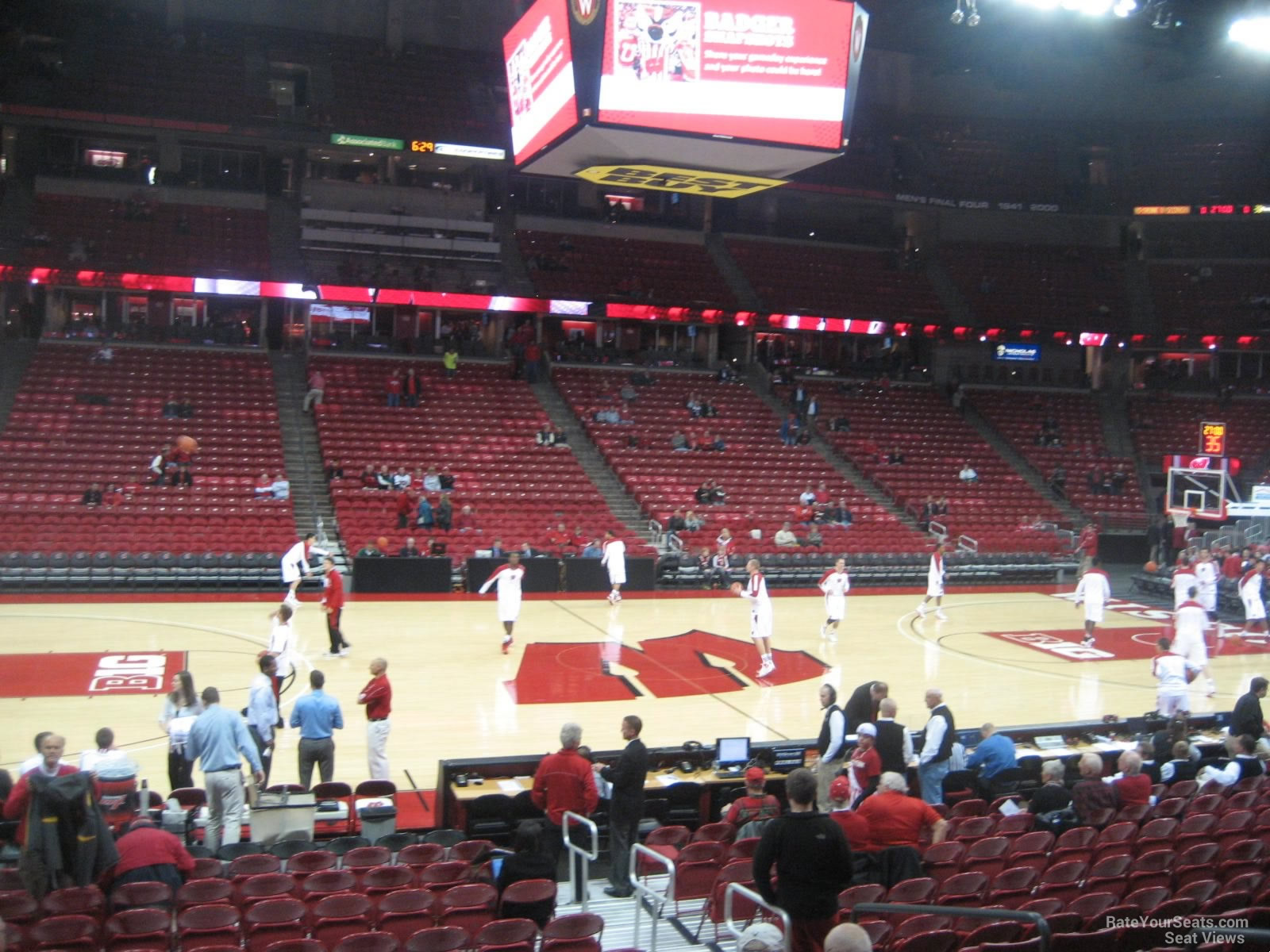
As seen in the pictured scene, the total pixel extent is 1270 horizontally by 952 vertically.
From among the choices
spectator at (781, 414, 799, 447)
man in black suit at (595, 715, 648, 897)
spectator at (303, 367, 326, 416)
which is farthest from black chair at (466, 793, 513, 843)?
spectator at (781, 414, 799, 447)

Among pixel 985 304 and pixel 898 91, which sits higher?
pixel 898 91

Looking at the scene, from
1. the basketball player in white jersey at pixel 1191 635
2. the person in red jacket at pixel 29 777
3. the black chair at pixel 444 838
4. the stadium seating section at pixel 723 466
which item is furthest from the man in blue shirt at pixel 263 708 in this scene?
the stadium seating section at pixel 723 466

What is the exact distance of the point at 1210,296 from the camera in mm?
37906

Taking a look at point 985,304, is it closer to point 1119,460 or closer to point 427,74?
point 1119,460

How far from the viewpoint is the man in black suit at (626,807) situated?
25.8ft

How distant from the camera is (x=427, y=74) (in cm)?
3444

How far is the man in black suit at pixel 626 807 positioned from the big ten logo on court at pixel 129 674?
26.1ft

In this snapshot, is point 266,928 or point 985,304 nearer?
point 266,928

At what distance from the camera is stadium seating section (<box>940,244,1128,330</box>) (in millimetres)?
36750

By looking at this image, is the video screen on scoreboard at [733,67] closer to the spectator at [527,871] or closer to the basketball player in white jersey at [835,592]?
the basketball player in white jersey at [835,592]

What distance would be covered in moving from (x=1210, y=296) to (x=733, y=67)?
99.0ft

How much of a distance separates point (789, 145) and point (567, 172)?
10.6 feet

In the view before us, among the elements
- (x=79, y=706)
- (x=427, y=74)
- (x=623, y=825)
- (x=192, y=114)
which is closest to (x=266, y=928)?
(x=623, y=825)

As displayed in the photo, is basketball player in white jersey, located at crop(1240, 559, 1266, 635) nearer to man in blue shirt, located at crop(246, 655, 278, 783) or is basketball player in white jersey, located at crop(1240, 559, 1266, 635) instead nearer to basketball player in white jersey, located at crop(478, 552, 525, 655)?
basketball player in white jersey, located at crop(478, 552, 525, 655)
